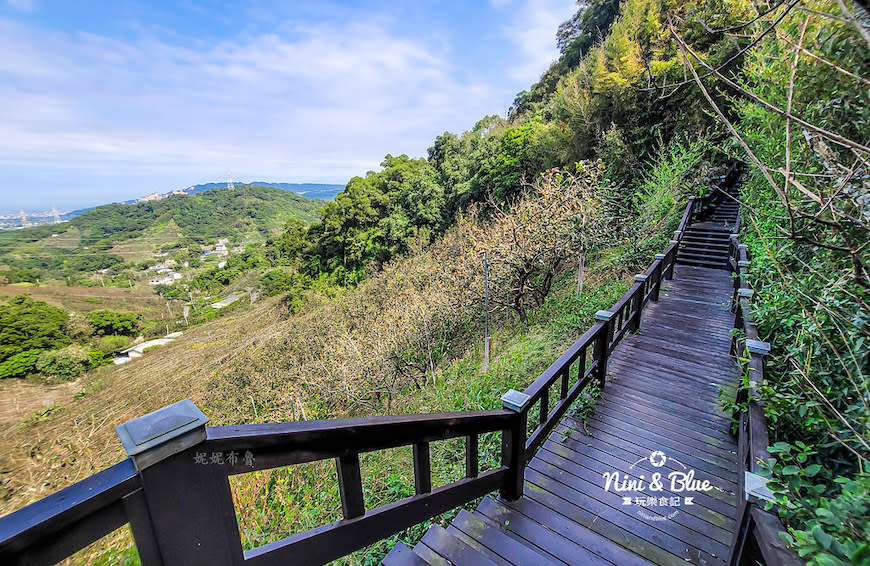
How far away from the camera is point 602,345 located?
374cm

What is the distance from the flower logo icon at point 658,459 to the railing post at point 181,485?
339cm

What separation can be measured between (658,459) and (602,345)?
1156mm

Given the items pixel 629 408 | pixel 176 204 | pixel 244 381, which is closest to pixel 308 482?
pixel 629 408

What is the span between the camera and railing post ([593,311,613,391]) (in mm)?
3664

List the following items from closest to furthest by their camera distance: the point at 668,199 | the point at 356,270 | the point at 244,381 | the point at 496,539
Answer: the point at 496,539 → the point at 668,199 → the point at 244,381 → the point at 356,270

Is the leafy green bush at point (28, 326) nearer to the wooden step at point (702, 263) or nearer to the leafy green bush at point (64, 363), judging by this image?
the leafy green bush at point (64, 363)

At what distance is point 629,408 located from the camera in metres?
3.66

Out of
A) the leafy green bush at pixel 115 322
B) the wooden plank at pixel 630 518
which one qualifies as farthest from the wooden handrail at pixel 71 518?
the leafy green bush at pixel 115 322

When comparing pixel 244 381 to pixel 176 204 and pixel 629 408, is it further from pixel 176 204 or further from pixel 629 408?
pixel 176 204

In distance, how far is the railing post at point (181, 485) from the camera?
0.70m

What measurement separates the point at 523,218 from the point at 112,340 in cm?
3233

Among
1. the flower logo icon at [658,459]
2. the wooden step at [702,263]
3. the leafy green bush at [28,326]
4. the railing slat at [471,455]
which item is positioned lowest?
the leafy green bush at [28,326]

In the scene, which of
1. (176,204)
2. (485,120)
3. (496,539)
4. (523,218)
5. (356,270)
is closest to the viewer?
(496,539)

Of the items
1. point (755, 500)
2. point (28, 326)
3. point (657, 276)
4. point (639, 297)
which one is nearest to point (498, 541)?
point (755, 500)
